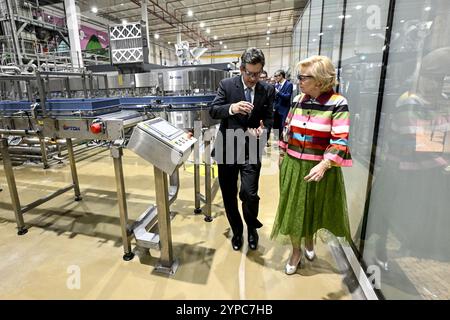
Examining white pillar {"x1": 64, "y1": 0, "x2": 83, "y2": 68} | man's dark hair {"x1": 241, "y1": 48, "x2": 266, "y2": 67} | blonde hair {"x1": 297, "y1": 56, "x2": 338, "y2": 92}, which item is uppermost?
white pillar {"x1": 64, "y1": 0, "x2": 83, "y2": 68}

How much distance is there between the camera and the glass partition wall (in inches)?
41.5

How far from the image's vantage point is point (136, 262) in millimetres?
1860

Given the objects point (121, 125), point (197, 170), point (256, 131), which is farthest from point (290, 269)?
point (121, 125)

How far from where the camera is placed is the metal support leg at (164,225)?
1622 millimetres

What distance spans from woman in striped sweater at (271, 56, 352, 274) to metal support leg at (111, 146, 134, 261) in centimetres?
107

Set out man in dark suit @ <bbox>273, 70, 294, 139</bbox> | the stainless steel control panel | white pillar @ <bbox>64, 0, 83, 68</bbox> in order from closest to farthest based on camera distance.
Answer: the stainless steel control panel, man in dark suit @ <bbox>273, 70, 294, 139</bbox>, white pillar @ <bbox>64, 0, 83, 68</bbox>

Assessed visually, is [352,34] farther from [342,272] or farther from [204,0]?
[204,0]

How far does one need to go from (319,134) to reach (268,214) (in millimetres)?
1380

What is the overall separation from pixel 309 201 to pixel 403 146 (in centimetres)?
56

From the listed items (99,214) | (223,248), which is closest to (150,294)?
(223,248)

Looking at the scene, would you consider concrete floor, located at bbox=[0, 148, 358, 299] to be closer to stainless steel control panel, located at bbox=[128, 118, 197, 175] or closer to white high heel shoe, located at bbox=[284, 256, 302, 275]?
white high heel shoe, located at bbox=[284, 256, 302, 275]

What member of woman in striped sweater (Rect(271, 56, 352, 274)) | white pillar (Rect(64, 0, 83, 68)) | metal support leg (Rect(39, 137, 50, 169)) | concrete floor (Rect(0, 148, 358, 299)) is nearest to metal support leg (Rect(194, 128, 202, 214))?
concrete floor (Rect(0, 148, 358, 299))

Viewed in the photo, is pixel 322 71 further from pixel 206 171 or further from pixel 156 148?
pixel 206 171

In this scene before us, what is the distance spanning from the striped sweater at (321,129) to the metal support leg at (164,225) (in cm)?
83
